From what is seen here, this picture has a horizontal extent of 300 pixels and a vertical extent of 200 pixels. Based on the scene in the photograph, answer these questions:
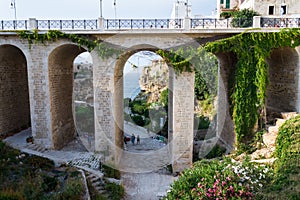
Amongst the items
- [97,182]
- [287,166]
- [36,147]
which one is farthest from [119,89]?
[287,166]

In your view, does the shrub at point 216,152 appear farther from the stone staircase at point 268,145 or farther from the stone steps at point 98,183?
the stone steps at point 98,183

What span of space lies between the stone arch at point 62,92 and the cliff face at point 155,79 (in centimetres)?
1246

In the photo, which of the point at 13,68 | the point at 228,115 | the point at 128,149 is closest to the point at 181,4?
the point at 228,115

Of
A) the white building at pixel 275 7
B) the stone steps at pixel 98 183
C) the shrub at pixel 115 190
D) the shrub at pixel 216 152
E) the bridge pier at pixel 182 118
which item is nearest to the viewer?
the shrub at pixel 115 190

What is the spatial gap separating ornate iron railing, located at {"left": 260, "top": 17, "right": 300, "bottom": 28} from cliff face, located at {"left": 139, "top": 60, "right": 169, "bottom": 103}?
1504 cm

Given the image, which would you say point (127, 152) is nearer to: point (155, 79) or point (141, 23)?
point (141, 23)

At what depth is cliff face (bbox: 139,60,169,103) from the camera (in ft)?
85.8

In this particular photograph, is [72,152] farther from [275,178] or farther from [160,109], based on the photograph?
[160,109]

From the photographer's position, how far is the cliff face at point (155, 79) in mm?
26156

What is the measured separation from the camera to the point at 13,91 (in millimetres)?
13086

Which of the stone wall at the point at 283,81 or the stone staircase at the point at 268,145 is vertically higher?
the stone wall at the point at 283,81

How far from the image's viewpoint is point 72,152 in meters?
11.8

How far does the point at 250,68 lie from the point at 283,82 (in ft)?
7.80

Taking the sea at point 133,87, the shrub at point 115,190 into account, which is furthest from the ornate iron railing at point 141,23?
the sea at point 133,87
